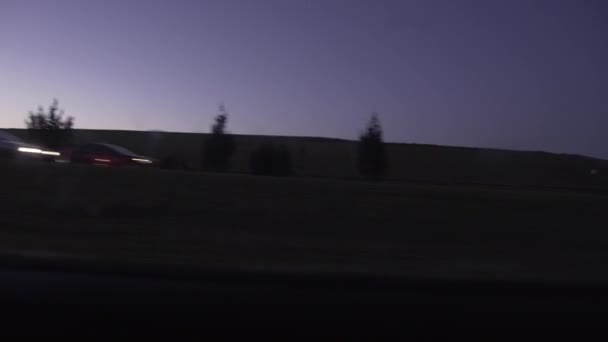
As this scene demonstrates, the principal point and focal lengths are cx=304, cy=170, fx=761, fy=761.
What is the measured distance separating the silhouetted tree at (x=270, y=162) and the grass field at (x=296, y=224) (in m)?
14.2

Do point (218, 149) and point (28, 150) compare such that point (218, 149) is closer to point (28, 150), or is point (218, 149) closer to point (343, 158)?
point (28, 150)

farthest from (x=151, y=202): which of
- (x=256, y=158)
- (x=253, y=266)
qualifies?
(x=256, y=158)

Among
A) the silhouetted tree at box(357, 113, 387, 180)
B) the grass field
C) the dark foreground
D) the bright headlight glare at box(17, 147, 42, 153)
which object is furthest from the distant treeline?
the dark foreground

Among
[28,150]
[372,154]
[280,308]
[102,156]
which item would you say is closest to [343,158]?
[372,154]

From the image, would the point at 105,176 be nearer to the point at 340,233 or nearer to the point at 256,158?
the point at 340,233

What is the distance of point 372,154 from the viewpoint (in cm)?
3566

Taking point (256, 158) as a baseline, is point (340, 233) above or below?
below

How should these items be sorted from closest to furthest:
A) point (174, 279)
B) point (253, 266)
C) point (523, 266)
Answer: point (174, 279) < point (253, 266) < point (523, 266)

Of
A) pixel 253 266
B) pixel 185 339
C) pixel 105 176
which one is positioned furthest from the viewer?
pixel 105 176

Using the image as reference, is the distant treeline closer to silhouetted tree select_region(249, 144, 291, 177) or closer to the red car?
silhouetted tree select_region(249, 144, 291, 177)

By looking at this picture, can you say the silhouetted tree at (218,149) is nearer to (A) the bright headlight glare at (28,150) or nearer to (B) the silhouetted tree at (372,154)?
(B) the silhouetted tree at (372,154)

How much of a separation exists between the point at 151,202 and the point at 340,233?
→ 4.23m

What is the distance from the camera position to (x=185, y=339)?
5.87 m

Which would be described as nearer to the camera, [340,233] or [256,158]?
[340,233]
